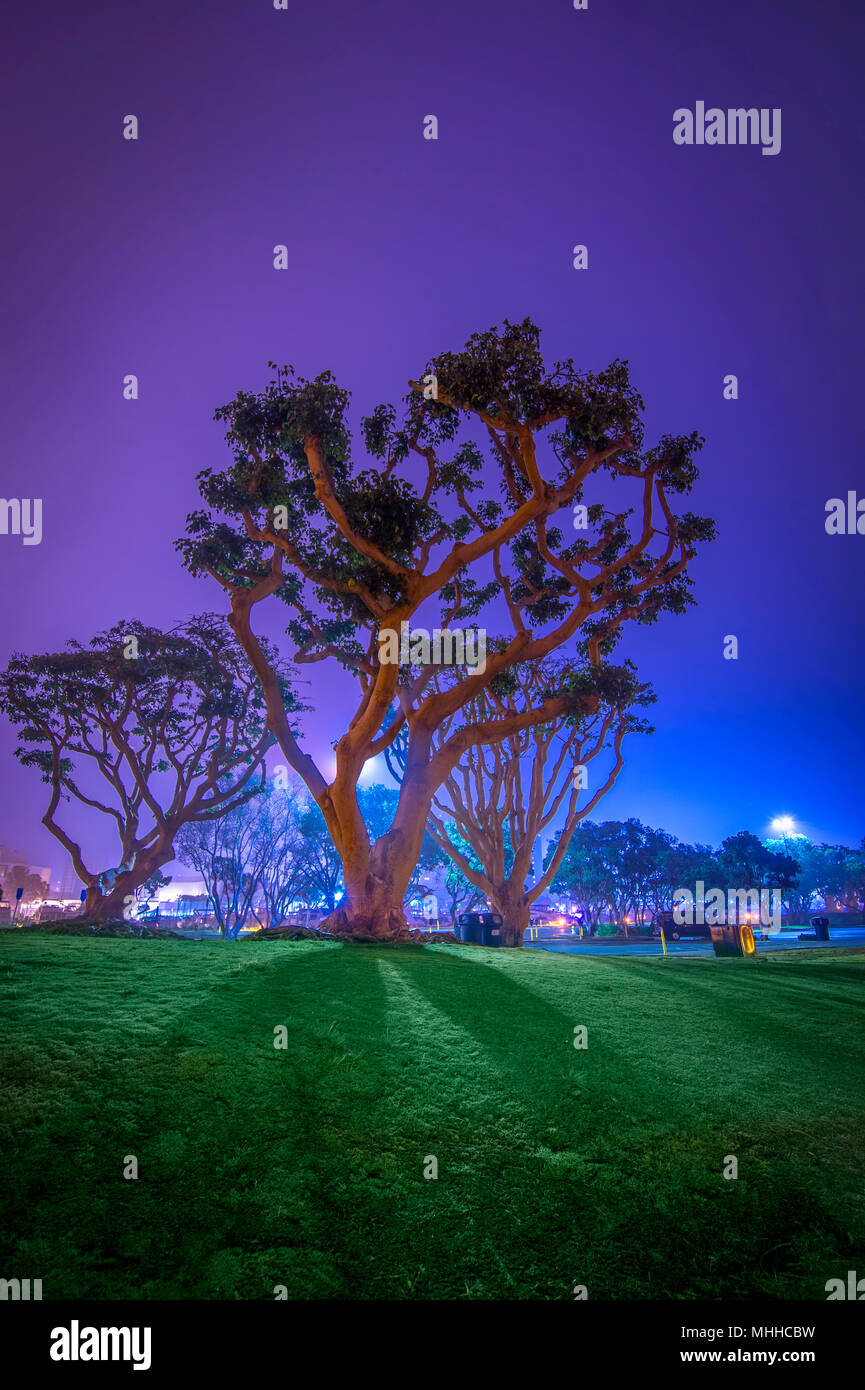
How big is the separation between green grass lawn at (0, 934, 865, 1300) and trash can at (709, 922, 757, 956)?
16341mm

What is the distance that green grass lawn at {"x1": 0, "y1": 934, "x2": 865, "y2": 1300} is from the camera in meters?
3.43

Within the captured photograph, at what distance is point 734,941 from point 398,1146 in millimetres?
22627

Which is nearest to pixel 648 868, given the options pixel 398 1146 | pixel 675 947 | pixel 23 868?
pixel 675 947

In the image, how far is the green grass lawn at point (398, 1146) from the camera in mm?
3432

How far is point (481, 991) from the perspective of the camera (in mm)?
9039

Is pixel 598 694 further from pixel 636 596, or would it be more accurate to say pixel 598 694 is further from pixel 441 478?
pixel 441 478

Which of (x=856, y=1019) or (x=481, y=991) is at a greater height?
(x=481, y=991)

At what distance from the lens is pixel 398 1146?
15.0ft

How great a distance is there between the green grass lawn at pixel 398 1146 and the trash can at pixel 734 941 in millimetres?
16341

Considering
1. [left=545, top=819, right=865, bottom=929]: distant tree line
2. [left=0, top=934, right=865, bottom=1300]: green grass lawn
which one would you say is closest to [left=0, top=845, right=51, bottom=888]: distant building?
[left=545, top=819, right=865, bottom=929]: distant tree line

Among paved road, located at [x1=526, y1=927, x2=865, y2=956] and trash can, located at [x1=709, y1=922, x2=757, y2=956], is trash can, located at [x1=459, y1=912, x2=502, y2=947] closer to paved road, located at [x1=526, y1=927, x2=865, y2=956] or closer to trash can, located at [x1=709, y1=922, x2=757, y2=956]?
trash can, located at [x1=709, y1=922, x2=757, y2=956]

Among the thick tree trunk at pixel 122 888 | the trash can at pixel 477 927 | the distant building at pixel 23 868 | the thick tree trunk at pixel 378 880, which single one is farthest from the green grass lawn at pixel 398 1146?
the distant building at pixel 23 868

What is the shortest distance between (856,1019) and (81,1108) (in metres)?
11.0
